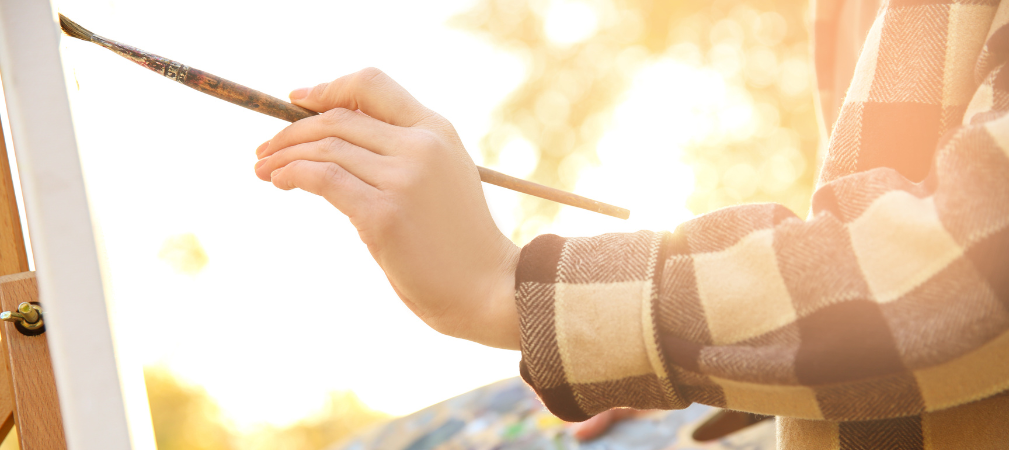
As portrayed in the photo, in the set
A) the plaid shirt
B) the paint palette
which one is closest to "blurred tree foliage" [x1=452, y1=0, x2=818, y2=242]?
the paint palette

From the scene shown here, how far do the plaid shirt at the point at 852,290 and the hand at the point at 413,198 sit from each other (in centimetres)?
5

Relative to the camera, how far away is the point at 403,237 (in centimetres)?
57

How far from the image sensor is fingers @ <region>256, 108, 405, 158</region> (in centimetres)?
60

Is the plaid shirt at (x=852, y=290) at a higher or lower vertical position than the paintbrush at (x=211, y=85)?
lower

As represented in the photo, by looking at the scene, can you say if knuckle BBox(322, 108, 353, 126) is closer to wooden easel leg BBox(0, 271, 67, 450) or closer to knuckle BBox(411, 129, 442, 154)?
knuckle BBox(411, 129, 442, 154)

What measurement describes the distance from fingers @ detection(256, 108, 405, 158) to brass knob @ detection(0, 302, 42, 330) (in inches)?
12.1

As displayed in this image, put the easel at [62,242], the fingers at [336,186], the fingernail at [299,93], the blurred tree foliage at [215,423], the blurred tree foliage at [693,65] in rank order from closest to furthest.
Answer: the easel at [62,242] < the fingers at [336,186] < the fingernail at [299,93] < the blurred tree foliage at [693,65] < the blurred tree foliage at [215,423]

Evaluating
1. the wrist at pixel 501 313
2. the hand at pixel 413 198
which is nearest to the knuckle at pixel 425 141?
the hand at pixel 413 198

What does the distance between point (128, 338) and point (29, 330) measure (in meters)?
0.24

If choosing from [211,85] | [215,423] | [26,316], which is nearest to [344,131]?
[211,85]

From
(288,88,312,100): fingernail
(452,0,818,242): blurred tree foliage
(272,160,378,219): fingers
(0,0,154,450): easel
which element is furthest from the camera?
(452,0,818,242): blurred tree foliage

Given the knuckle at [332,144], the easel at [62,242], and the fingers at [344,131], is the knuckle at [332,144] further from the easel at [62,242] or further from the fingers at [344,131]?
the easel at [62,242]

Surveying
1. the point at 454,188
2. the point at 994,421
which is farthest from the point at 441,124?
the point at 994,421

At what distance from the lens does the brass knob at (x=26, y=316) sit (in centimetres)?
62
